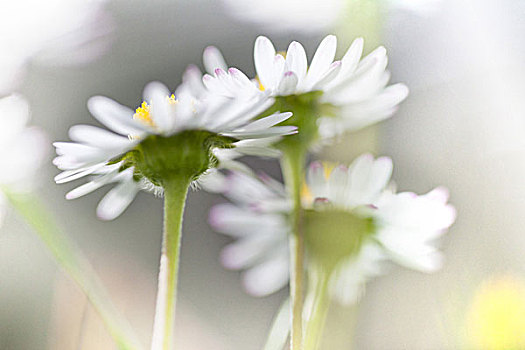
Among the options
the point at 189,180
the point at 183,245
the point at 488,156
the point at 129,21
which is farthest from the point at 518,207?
the point at 129,21

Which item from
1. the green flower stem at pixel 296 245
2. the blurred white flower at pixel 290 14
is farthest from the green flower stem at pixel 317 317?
the blurred white flower at pixel 290 14

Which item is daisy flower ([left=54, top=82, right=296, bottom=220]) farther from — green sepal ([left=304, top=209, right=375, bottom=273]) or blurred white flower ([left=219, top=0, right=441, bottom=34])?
A: blurred white flower ([left=219, top=0, right=441, bottom=34])

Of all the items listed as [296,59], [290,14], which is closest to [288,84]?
[296,59]

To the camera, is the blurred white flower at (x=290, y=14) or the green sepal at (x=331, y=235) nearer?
the green sepal at (x=331, y=235)

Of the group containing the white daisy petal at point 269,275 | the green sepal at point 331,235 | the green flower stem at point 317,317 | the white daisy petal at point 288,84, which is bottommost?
the green flower stem at point 317,317

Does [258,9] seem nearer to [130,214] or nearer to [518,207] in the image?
[518,207]

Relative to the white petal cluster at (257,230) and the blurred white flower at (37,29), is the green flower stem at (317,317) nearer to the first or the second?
the white petal cluster at (257,230)

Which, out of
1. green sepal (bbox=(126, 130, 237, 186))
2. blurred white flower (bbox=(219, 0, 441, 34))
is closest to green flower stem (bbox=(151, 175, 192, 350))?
green sepal (bbox=(126, 130, 237, 186))
